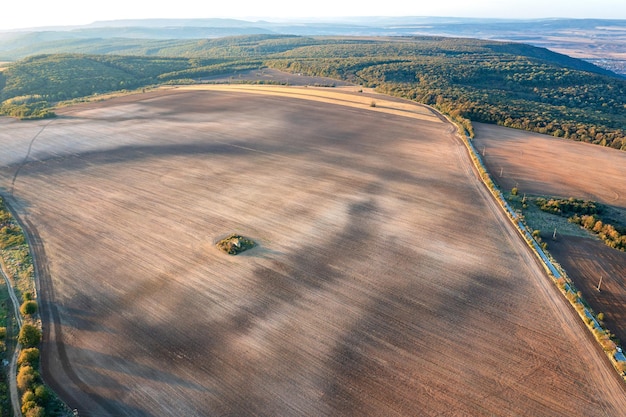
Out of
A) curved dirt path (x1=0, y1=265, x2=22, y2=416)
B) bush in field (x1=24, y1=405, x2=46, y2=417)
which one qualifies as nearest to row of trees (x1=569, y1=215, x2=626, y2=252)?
bush in field (x1=24, y1=405, x2=46, y2=417)

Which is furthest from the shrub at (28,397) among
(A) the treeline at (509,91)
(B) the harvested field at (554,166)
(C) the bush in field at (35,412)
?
(A) the treeline at (509,91)

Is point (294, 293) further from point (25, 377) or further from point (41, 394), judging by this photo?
point (25, 377)

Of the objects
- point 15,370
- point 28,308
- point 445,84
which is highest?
point 445,84

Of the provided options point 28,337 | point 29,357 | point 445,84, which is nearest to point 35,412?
point 29,357

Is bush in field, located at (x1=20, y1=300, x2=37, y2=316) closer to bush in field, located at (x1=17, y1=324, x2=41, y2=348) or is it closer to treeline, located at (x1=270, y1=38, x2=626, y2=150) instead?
bush in field, located at (x1=17, y1=324, x2=41, y2=348)

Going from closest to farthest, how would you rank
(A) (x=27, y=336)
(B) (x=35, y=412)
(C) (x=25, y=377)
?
(B) (x=35, y=412), (C) (x=25, y=377), (A) (x=27, y=336)

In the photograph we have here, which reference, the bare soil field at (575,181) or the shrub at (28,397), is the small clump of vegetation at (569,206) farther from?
the shrub at (28,397)
